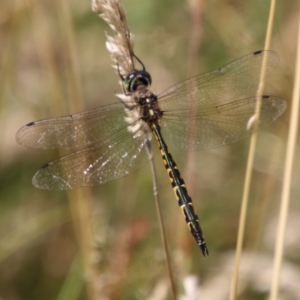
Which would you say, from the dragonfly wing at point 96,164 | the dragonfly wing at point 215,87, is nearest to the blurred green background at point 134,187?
the dragonfly wing at point 215,87

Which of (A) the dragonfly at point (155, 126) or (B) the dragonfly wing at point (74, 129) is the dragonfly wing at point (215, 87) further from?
(B) the dragonfly wing at point (74, 129)

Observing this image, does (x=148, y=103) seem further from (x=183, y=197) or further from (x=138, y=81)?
(x=183, y=197)

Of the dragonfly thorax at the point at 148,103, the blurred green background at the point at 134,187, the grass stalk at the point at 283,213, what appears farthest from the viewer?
the blurred green background at the point at 134,187

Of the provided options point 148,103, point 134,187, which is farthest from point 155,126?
point 134,187

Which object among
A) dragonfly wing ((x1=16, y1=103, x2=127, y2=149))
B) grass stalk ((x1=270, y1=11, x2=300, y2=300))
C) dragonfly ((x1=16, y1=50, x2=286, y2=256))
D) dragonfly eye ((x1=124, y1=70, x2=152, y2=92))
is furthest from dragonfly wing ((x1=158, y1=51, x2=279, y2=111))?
grass stalk ((x1=270, y1=11, x2=300, y2=300))

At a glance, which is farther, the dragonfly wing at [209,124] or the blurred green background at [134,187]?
the blurred green background at [134,187]
